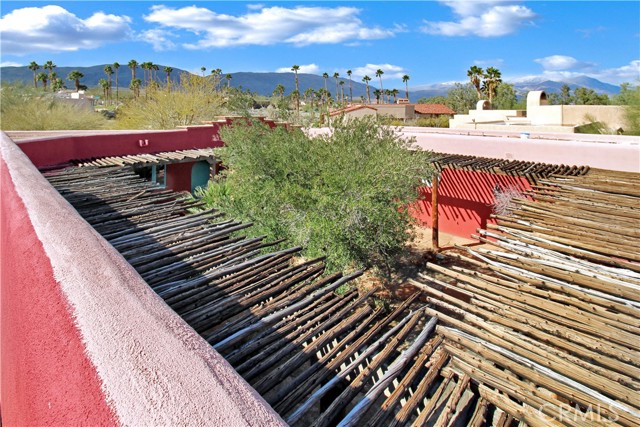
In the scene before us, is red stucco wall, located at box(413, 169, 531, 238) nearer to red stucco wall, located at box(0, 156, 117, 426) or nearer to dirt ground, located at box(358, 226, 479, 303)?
dirt ground, located at box(358, 226, 479, 303)

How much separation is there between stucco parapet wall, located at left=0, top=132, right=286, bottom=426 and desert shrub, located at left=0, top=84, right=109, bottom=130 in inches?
857

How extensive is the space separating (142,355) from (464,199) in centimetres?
1494

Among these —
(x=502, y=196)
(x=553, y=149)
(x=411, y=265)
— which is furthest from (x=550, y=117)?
(x=411, y=265)

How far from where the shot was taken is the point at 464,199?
611 inches

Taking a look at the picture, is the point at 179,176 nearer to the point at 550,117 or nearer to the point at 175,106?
the point at 175,106

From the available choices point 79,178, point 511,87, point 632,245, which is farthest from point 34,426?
point 511,87

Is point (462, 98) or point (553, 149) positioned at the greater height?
point (462, 98)

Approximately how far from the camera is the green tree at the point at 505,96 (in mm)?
42312

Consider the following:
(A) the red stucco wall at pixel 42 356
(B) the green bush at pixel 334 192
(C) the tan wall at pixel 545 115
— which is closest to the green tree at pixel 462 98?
(C) the tan wall at pixel 545 115

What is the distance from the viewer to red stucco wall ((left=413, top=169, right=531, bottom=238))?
14641 millimetres

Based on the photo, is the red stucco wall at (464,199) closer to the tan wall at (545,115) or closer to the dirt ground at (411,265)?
the dirt ground at (411,265)

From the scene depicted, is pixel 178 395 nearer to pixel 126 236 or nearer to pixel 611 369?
pixel 611 369

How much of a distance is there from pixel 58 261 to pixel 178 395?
4.21 feet

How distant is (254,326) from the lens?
138 inches
